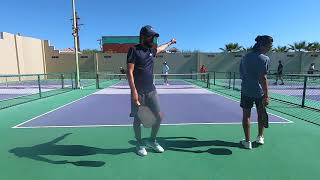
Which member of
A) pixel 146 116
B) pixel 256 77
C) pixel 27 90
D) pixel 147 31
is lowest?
pixel 27 90

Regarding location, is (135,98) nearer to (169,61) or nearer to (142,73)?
(142,73)

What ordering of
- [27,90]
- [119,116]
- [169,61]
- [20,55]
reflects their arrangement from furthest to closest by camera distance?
[169,61] < [20,55] < [27,90] < [119,116]

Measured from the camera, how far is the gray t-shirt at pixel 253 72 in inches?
173

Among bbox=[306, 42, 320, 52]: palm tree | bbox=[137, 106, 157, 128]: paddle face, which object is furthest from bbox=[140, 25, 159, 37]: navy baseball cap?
bbox=[306, 42, 320, 52]: palm tree

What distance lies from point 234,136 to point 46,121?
4822 millimetres

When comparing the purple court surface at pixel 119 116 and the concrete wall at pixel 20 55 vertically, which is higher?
the concrete wall at pixel 20 55

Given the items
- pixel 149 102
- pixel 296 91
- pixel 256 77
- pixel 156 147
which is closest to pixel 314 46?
pixel 296 91

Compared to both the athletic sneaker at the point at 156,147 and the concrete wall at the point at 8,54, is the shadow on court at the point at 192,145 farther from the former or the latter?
the concrete wall at the point at 8,54

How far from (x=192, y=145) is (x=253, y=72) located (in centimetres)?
168

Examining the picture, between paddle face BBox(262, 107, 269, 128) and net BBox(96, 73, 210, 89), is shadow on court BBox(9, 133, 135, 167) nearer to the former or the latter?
paddle face BBox(262, 107, 269, 128)

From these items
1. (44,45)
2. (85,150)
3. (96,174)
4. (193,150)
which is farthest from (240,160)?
(44,45)

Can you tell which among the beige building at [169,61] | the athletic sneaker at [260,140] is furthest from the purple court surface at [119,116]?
the beige building at [169,61]

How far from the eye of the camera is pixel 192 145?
16.1 ft

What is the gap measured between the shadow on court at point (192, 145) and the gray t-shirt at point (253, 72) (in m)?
1.01
